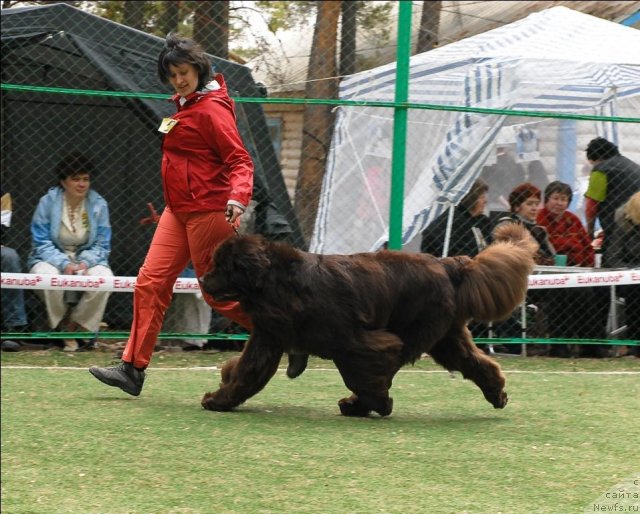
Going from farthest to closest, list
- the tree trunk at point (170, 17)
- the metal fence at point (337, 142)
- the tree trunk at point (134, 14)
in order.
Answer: the tree trunk at point (134, 14), the tree trunk at point (170, 17), the metal fence at point (337, 142)

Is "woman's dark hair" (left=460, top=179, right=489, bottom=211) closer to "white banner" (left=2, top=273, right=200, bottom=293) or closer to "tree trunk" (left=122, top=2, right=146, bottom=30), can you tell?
"white banner" (left=2, top=273, right=200, bottom=293)

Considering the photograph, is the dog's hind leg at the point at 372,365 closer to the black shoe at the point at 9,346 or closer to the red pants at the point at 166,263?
the red pants at the point at 166,263

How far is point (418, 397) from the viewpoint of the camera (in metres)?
6.66

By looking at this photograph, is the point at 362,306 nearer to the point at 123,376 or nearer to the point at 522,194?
the point at 123,376

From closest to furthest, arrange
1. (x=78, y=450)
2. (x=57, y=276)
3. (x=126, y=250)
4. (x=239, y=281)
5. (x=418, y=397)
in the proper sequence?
(x=78, y=450) → (x=239, y=281) → (x=418, y=397) → (x=57, y=276) → (x=126, y=250)

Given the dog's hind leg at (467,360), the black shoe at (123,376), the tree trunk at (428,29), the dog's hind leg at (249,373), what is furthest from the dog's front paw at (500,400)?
the tree trunk at (428,29)

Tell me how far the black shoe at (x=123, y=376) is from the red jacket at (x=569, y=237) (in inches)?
160

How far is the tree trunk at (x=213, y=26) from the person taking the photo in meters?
10.8

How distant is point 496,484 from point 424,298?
4.79ft

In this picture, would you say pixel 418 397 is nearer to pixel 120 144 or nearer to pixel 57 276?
pixel 57 276

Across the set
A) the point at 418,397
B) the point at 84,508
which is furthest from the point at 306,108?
the point at 84,508

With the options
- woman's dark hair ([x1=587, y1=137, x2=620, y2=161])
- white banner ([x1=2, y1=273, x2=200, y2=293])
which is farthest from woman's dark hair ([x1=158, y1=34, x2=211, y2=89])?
woman's dark hair ([x1=587, y1=137, x2=620, y2=161])

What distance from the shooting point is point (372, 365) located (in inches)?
220

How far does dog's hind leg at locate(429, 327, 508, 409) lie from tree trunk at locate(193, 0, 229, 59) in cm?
538
